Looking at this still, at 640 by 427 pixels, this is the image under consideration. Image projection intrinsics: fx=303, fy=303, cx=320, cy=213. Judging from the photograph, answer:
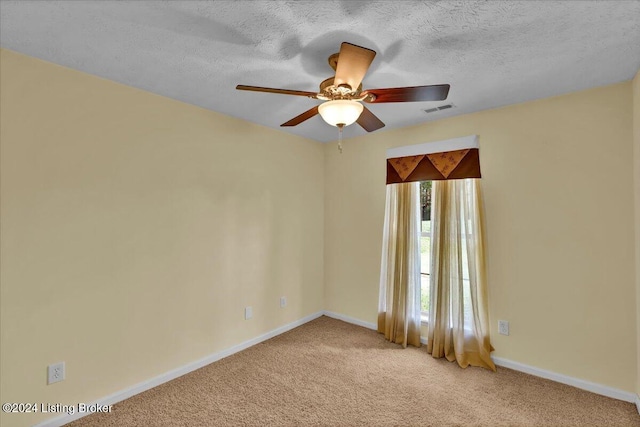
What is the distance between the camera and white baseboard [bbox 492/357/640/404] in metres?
2.24

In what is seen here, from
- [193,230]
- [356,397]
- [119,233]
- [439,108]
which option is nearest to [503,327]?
[356,397]

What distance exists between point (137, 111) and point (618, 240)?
12.5 ft

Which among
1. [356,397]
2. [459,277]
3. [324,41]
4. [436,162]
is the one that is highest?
[324,41]

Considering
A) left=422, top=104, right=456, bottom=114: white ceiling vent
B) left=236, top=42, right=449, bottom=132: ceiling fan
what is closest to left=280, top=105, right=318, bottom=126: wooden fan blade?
left=236, top=42, right=449, bottom=132: ceiling fan

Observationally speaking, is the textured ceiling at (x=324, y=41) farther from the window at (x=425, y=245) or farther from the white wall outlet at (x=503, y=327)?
the white wall outlet at (x=503, y=327)

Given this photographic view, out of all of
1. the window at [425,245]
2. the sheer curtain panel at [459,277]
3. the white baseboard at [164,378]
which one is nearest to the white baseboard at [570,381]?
the sheer curtain panel at [459,277]

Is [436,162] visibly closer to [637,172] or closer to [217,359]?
[637,172]

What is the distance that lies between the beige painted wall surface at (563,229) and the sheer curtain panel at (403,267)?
68cm

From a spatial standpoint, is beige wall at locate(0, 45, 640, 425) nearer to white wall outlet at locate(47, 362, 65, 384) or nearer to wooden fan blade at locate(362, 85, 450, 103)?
white wall outlet at locate(47, 362, 65, 384)

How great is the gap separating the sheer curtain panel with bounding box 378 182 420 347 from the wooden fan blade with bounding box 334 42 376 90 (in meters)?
1.85

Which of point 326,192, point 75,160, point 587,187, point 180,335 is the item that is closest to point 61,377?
point 180,335

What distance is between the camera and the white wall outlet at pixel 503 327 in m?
2.74

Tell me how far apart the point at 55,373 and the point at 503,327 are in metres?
3.49

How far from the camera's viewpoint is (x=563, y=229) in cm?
249
